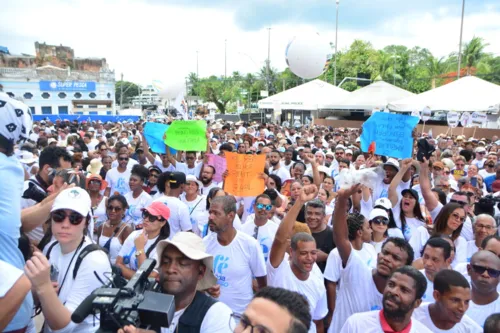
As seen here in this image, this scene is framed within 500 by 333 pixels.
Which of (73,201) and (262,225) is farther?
(262,225)

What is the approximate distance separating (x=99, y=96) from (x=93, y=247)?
54.8 metres

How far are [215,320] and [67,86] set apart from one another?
54.9 metres

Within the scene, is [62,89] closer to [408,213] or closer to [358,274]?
[408,213]

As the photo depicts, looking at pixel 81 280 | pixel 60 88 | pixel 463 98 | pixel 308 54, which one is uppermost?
pixel 60 88

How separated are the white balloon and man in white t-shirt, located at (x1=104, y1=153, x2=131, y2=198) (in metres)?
4.30

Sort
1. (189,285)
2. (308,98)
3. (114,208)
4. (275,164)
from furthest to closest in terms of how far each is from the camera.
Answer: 1. (308,98)
2. (275,164)
3. (114,208)
4. (189,285)

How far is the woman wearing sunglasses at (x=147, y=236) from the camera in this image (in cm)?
375

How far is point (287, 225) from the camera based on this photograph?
3287 millimetres

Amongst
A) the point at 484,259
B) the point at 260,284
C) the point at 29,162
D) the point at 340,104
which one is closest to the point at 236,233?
the point at 260,284

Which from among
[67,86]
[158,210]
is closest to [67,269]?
[158,210]

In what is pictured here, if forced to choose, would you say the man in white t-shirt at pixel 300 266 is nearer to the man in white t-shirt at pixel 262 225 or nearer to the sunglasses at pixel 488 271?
the man in white t-shirt at pixel 262 225

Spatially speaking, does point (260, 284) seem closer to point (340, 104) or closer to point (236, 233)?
point (236, 233)

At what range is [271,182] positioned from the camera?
21.0 ft

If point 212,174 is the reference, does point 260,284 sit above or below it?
below
